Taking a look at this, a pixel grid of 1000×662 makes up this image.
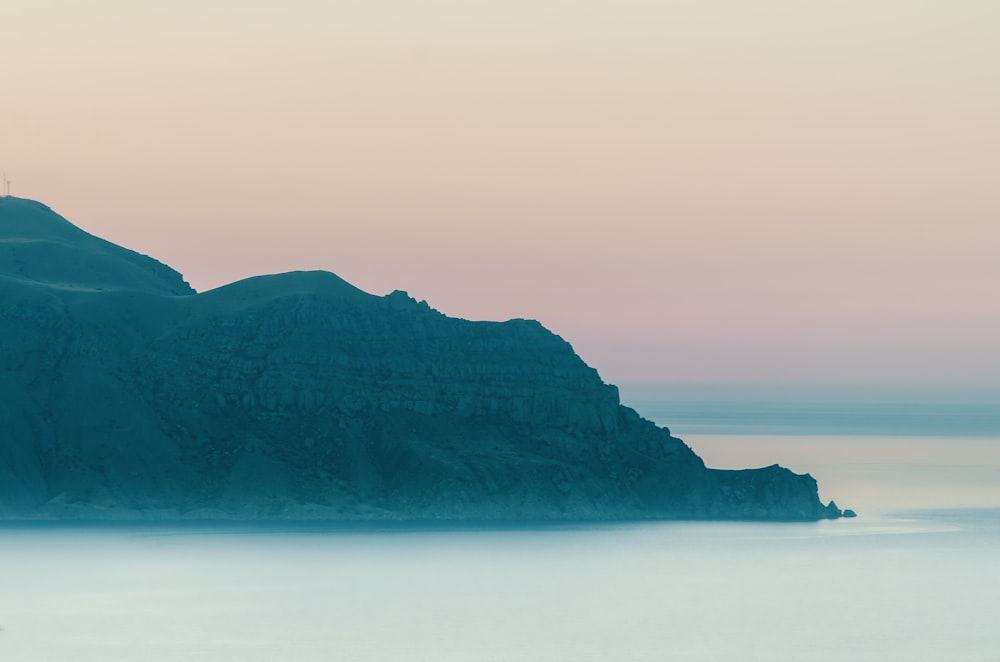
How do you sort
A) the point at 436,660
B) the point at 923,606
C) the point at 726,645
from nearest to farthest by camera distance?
1. the point at 436,660
2. the point at 726,645
3. the point at 923,606

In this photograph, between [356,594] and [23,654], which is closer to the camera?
[23,654]

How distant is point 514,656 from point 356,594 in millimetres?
44864

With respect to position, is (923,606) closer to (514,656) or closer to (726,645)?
(726,645)

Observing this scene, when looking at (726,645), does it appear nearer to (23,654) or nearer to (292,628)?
(292,628)

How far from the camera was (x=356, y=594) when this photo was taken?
19262cm

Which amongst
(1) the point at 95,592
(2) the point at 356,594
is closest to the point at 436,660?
(2) the point at 356,594

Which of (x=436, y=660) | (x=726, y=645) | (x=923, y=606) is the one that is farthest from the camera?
(x=923, y=606)

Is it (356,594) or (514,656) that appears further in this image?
(356,594)

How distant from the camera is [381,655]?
14962 centimetres

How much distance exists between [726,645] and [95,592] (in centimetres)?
6558

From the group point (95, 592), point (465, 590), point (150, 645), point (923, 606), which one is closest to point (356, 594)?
point (465, 590)

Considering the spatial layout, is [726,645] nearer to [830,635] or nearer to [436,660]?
[830,635]

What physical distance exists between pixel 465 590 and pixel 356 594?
12.0m

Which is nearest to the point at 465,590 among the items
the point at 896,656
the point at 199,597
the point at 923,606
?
the point at 199,597
